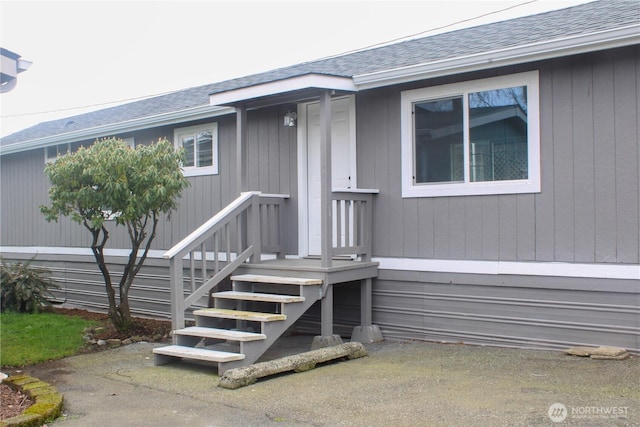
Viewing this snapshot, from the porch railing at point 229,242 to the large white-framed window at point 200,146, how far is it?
46.9 inches

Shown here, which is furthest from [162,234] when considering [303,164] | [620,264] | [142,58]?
[142,58]

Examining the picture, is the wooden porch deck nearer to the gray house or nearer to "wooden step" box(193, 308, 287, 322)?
the gray house

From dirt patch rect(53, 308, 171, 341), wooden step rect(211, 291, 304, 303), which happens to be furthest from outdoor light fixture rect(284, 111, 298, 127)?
dirt patch rect(53, 308, 171, 341)

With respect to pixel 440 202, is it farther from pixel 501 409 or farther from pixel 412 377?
pixel 501 409

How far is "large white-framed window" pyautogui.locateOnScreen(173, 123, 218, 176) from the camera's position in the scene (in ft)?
32.1

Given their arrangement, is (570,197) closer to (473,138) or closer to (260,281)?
(473,138)

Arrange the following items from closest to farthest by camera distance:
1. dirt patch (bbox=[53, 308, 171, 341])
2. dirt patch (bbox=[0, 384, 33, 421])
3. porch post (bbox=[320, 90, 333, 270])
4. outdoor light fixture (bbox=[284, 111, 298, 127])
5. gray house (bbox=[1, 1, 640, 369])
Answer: dirt patch (bbox=[0, 384, 33, 421])
gray house (bbox=[1, 1, 640, 369])
porch post (bbox=[320, 90, 333, 270])
dirt patch (bbox=[53, 308, 171, 341])
outdoor light fixture (bbox=[284, 111, 298, 127])

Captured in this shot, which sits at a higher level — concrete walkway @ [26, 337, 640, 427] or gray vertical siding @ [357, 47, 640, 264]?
gray vertical siding @ [357, 47, 640, 264]

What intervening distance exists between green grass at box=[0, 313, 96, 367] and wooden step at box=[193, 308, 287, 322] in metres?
1.86

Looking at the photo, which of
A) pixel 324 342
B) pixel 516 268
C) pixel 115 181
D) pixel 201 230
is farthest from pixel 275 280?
pixel 516 268

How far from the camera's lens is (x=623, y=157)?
6.14 m

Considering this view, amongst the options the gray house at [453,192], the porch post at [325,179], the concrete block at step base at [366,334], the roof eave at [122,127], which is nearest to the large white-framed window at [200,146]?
the roof eave at [122,127]

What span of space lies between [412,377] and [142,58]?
78.3 feet

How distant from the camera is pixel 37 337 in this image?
8.14 metres
